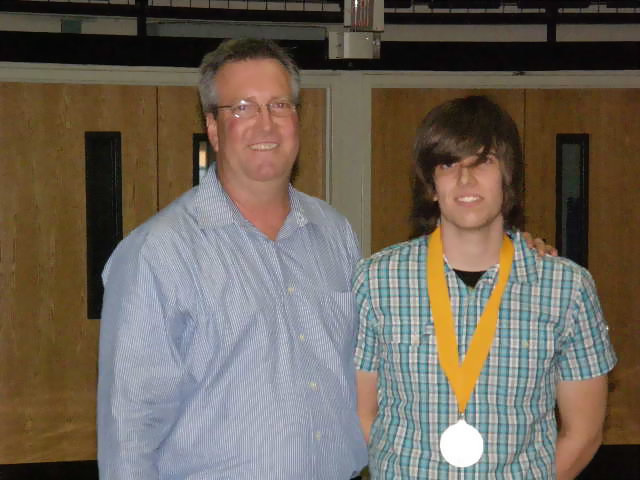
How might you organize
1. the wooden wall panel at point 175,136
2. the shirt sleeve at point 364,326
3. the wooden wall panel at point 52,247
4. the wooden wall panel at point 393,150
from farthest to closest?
the wooden wall panel at point 393,150 → the wooden wall panel at point 175,136 → the wooden wall panel at point 52,247 → the shirt sleeve at point 364,326

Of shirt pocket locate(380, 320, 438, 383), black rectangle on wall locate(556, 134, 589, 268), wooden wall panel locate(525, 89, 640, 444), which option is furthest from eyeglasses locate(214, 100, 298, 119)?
black rectangle on wall locate(556, 134, 589, 268)

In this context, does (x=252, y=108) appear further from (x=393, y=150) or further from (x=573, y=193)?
(x=573, y=193)

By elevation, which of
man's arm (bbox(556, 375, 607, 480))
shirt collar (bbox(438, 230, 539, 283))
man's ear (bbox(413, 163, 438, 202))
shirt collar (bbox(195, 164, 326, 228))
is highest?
man's ear (bbox(413, 163, 438, 202))

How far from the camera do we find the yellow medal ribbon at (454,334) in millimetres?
1793

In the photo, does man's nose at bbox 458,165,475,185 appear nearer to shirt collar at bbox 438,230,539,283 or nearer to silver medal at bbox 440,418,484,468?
shirt collar at bbox 438,230,539,283

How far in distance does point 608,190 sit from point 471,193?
3885 millimetres

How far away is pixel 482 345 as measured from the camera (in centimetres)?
181

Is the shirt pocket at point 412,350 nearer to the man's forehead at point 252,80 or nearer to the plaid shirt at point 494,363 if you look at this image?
the plaid shirt at point 494,363

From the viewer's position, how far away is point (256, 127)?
199 cm

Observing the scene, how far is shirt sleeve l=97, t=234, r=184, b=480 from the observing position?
6.03 feet

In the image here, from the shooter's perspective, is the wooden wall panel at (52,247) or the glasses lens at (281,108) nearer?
the glasses lens at (281,108)

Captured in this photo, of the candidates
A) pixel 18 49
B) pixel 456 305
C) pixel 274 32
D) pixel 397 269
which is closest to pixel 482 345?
pixel 456 305

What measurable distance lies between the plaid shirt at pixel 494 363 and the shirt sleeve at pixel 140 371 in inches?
17.5

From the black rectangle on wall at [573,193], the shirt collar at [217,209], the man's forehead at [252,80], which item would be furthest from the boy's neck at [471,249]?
the black rectangle on wall at [573,193]
